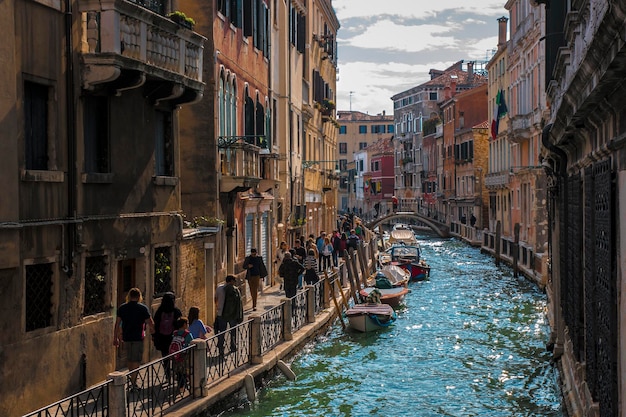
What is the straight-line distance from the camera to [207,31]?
16625 mm

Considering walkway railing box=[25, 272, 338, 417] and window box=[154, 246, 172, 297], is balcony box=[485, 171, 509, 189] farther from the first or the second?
window box=[154, 246, 172, 297]

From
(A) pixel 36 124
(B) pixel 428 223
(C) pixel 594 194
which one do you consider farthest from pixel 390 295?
(B) pixel 428 223

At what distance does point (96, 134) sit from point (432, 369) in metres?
7.83

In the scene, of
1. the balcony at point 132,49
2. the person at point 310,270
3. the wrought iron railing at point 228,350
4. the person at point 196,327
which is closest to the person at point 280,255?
the person at point 310,270

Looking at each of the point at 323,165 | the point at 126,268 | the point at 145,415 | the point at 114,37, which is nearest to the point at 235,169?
the point at 126,268

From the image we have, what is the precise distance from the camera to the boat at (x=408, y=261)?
105 ft

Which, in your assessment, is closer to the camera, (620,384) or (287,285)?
(620,384)

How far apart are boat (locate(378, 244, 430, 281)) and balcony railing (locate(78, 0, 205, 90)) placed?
20.7 m

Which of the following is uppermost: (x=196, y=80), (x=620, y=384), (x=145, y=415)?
(x=196, y=80)

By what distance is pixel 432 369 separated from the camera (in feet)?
53.2

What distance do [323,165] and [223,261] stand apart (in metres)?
20.8

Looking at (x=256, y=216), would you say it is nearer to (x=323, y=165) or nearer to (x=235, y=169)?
(x=235, y=169)

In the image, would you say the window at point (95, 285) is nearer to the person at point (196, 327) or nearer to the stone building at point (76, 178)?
the stone building at point (76, 178)

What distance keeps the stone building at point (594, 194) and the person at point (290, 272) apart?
6.33 metres
